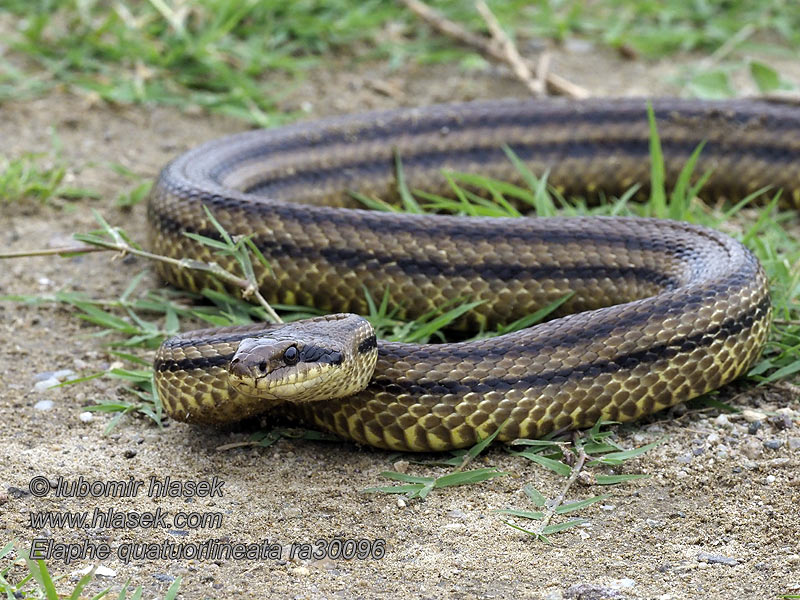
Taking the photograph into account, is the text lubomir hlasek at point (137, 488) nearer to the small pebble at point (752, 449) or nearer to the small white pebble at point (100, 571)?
the small white pebble at point (100, 571)

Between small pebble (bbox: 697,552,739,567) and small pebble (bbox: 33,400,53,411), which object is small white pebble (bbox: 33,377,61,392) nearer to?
small pebble (bbox: 33,400,53,411)

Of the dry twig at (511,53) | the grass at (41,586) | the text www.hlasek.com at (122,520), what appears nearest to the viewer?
the grass at (41,586)

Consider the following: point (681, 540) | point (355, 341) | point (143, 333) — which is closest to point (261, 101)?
point (143, 333)

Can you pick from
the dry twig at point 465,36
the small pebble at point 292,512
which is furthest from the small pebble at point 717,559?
the dry twig at point 465,36

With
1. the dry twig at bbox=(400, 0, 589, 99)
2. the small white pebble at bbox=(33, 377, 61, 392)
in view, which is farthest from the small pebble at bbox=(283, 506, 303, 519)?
the dry twig at bbox=(400, 0, 589, 99)

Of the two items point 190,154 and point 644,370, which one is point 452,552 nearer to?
point 644,370

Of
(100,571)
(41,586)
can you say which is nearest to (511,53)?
(100,571)
